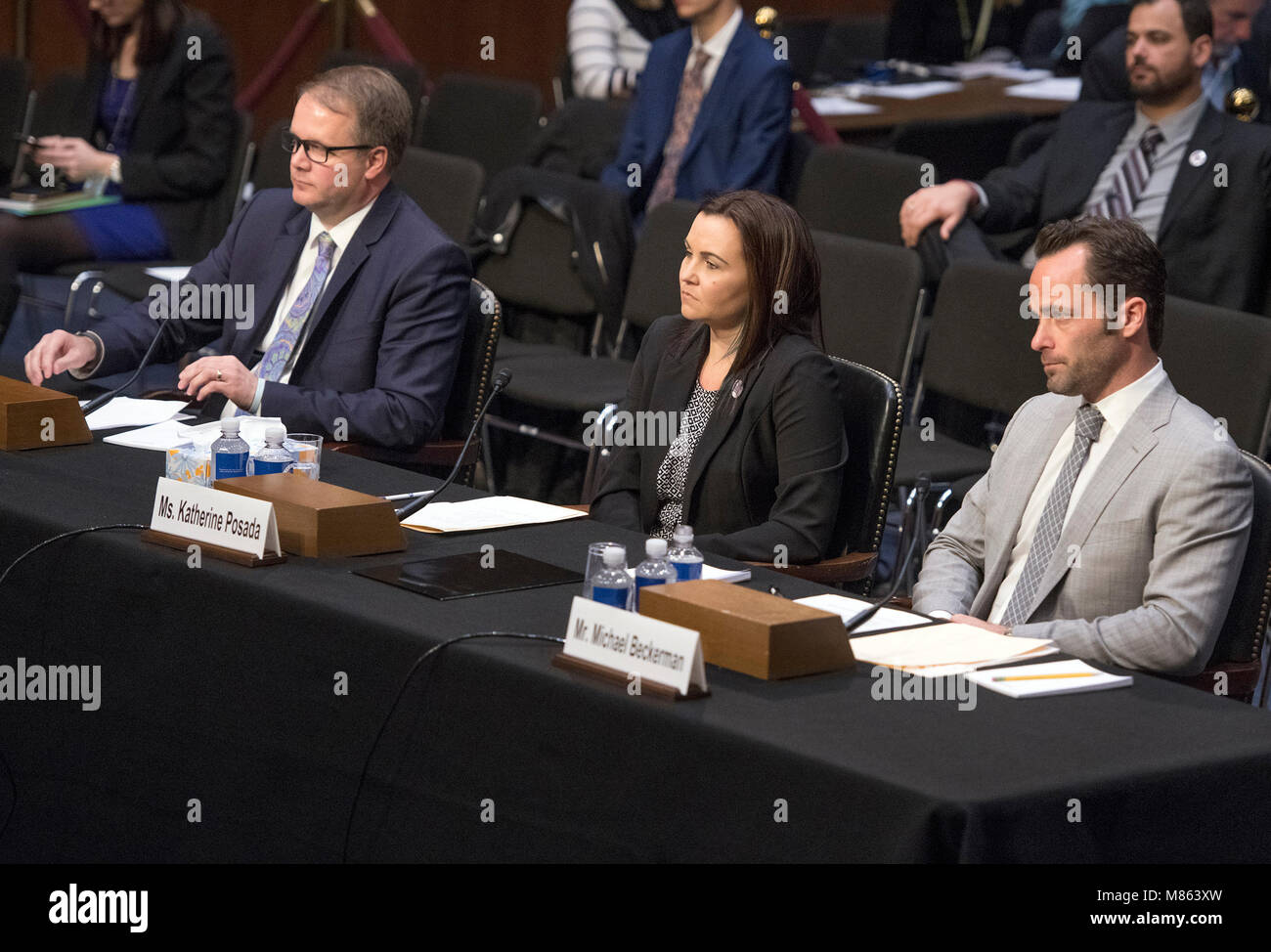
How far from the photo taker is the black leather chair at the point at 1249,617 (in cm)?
259

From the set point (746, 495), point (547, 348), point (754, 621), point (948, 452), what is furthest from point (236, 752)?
point (547, 348)

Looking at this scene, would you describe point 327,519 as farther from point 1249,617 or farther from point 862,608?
point 1249,617

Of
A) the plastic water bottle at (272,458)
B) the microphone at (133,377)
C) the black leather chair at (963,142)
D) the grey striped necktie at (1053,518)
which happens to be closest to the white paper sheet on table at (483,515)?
the plastic water bottle at (272,458)

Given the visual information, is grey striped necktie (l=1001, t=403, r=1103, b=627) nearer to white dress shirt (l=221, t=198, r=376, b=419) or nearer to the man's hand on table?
white dress shirt (l=221, t=198, r=376, b=419)

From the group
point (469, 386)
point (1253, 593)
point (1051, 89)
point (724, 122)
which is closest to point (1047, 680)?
point (1253, 593)

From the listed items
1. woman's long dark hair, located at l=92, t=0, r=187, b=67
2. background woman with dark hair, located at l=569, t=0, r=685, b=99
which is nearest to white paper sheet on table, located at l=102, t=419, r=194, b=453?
woman's long dark hair, located at l=92, t=0, r=187, b=67

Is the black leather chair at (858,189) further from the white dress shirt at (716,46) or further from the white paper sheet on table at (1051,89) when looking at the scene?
Result: the white paper sheet on table at (1051,89)

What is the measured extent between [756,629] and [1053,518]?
83cm

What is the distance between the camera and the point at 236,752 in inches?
93.4

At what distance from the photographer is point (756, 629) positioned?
80.0 inches

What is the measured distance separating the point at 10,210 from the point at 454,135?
5.76 feet

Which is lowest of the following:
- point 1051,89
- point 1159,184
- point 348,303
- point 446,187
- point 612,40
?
point 348,303
